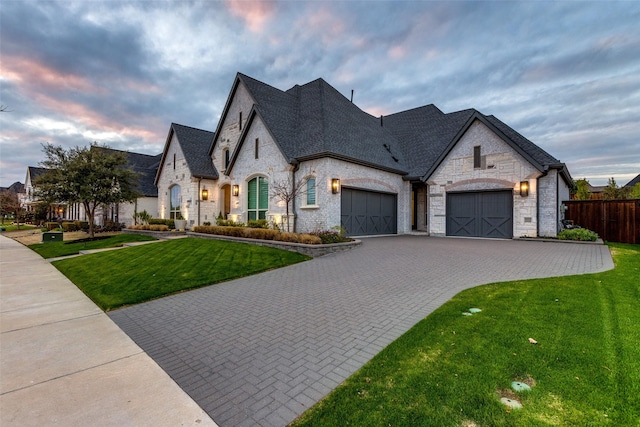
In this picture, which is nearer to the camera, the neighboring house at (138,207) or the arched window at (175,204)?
the arched window at (175,204)

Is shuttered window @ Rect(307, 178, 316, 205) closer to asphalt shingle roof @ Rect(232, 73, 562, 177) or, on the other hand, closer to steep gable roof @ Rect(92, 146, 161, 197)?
asphalt shingle roof @ Rect(232, 73, 562, 177)

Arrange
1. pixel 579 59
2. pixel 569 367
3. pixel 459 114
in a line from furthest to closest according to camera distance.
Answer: pixel 459 114
pixel 579 59
pixel 569 367

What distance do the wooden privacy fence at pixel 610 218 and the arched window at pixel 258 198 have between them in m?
18.3

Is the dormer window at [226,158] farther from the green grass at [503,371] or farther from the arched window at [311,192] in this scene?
the green grass at [503,371]

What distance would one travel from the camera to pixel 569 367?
2898mm

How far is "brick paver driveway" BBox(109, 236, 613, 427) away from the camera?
277 cm

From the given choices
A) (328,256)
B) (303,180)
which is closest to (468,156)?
(303,180)

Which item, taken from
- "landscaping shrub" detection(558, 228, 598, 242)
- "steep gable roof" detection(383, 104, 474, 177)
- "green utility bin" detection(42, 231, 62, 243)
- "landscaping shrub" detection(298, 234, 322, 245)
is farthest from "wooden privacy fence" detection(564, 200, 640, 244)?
"green utility bin" detection(42, 231, 62, 243)

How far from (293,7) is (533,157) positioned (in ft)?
45.3

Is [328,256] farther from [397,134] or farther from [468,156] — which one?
[397,134]

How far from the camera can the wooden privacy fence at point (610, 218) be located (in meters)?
13.9

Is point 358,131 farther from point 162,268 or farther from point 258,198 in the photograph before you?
point 162,268

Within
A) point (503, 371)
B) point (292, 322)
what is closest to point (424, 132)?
point (292, 322)

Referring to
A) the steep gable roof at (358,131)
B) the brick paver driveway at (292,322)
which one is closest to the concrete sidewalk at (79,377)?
the brick paver driveway at (292,322)
